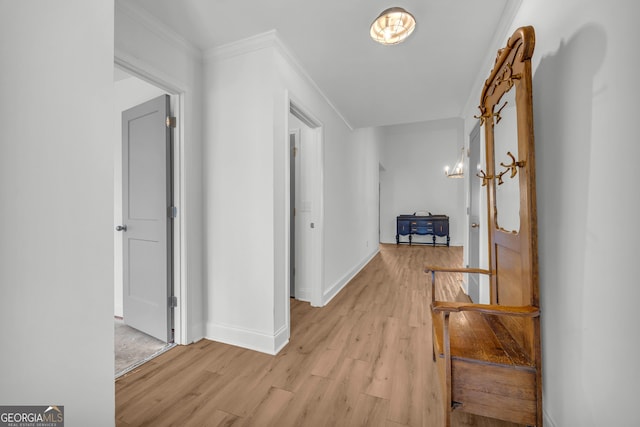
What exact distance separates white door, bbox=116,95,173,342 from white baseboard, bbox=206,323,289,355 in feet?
1.19

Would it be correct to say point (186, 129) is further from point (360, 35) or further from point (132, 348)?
point (132, 348)

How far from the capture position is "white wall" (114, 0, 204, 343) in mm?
1831

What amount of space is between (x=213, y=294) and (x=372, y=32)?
7.95 ft

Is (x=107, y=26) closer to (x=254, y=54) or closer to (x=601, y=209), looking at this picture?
(x=254, y=54)

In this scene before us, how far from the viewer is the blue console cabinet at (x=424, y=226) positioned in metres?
7.11

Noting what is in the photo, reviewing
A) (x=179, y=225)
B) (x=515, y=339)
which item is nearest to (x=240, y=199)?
(x=179, y=225)

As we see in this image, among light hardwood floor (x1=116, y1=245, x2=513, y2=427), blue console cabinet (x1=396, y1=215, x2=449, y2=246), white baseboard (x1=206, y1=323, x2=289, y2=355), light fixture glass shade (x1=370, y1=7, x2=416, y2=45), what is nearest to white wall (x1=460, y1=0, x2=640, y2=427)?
light hardwood floor (x1=116, y1=245, x2=513, y2=427)

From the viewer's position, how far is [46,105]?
0.82 meters

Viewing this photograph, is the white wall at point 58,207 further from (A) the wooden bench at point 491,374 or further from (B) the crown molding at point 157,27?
(A) the wooden bench at point 491,374

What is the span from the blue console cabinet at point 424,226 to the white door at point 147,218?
21.1 feet

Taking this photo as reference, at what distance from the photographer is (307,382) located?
169cm

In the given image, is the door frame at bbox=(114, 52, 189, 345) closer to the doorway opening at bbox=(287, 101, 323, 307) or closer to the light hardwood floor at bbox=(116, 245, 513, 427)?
the light hardwood floor at bbox=(116, 245, 513, 427)

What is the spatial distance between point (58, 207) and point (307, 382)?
5.24 feet

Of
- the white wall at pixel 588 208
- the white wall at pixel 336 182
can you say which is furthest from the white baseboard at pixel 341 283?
the white wall at pixel 588 208
